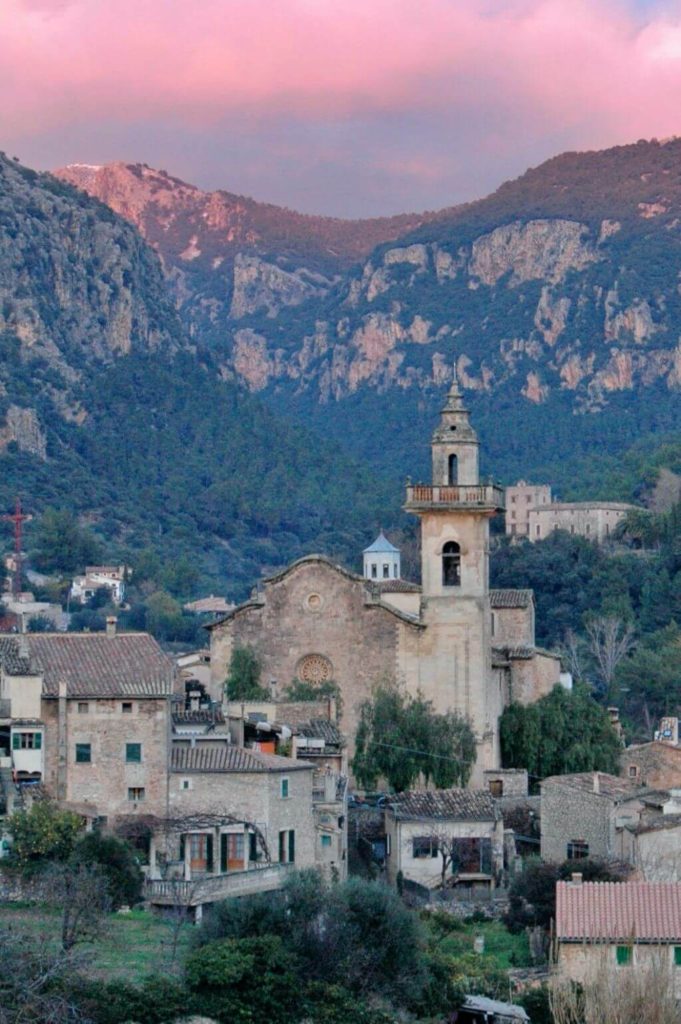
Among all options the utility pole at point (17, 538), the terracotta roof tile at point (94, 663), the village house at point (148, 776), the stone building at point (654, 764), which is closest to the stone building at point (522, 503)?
the utility pole at point (17, 538)

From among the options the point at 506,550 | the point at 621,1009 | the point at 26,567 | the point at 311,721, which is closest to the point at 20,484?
the point at 26,567

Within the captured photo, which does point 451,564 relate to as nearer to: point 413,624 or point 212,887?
point 413,624

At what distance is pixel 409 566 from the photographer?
129750 millimetres

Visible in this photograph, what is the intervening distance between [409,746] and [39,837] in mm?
17966

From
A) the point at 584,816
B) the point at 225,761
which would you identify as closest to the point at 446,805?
the point at 584,816

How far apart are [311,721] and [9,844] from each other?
16.5m

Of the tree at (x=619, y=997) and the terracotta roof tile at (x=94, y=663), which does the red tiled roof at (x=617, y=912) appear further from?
the terracotta roof tile at (x=94, y=663)

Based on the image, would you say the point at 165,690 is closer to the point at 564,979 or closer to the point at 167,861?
the point at 167,861

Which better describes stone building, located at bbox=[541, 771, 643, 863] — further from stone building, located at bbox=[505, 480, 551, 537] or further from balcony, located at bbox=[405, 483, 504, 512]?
stone building, located at bbox=[505, 480, 551, 537]

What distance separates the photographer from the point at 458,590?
73.4 meters

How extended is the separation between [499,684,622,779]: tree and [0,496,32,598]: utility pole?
7229 cm

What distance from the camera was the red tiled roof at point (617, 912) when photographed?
165ft

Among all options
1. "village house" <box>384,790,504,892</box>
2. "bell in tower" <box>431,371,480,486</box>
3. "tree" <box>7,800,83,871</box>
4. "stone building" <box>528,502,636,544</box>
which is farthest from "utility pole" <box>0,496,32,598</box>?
"tree" <box>7,800,83,871</box>

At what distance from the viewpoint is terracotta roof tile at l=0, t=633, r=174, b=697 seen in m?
58.8
